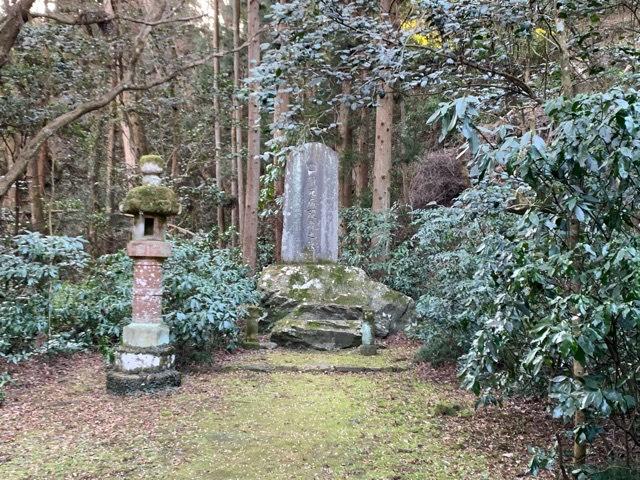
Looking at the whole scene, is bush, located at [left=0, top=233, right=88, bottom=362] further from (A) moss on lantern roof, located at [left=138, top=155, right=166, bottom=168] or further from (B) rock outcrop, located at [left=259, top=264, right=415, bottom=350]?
(B) rock outcrop, located at [left=259, top=264, right=415, bottom=350]

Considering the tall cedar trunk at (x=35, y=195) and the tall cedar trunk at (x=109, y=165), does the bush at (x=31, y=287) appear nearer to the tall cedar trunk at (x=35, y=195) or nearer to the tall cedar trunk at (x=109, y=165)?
the tall cedar trunk at (x=35, y=195)

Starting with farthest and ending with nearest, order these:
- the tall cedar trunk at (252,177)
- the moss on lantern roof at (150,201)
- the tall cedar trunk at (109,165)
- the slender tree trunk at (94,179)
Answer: the tall cedar trunk at (109,165) < the slender tree trunk at (94,179) < the tall cedar trunk at (252,177) < the moss on lantern roof at (150,201)

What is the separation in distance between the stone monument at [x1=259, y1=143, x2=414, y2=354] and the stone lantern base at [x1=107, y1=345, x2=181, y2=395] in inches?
102

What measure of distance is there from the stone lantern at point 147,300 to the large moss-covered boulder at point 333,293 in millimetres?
3174

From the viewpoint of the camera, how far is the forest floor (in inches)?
142

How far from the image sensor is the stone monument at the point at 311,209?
9.42m

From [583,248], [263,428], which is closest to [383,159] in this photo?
[263,428]

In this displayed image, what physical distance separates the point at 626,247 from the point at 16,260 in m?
6.08

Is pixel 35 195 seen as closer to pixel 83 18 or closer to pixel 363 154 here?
pixel 83 18

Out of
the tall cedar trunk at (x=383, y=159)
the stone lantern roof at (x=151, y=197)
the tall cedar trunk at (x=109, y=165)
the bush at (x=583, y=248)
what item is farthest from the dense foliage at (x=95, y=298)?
the tall cedar trunk at (x=109, y=165)

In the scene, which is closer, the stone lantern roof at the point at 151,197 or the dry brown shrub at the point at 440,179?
the stone lantern roof at the point at 151,197

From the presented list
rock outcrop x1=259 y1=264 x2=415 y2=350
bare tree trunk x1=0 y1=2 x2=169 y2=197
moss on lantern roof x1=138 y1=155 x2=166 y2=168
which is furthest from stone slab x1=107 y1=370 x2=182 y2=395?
bare tree trunk x1=0 y1=2 x2=169 y2=197

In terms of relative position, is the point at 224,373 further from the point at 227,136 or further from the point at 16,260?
the point at 227,136

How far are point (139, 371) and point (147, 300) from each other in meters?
0.73
